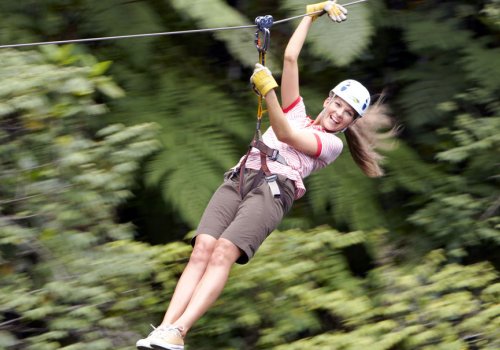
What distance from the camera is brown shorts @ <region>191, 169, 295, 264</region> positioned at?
464 centimetres

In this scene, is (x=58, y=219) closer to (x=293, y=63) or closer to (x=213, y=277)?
(x=213, y=277)

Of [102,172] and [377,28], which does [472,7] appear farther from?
[102,172]

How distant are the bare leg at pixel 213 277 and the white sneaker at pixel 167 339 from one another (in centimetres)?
8

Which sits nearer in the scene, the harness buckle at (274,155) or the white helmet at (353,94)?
the harness buckle at (274,155)

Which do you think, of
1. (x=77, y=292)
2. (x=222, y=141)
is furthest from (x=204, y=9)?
(x=77, y=292)

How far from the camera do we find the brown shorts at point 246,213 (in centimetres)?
464

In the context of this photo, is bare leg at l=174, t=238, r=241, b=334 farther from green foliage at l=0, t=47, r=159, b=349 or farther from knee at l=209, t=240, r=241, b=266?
green foliage at l=0, t=47, r=159, b=349

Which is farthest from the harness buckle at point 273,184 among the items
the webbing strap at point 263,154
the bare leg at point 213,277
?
the bare leg at point 213,277

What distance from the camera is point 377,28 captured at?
7258mm

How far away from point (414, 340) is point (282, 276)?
819 millimetres

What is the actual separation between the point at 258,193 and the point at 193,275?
0.47 m

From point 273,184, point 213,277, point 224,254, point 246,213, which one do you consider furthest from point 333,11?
point 213,277

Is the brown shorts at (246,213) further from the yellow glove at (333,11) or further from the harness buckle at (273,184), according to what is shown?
the yellow glove at (333,11)

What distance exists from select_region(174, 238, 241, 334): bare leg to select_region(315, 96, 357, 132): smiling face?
81 centimetres
